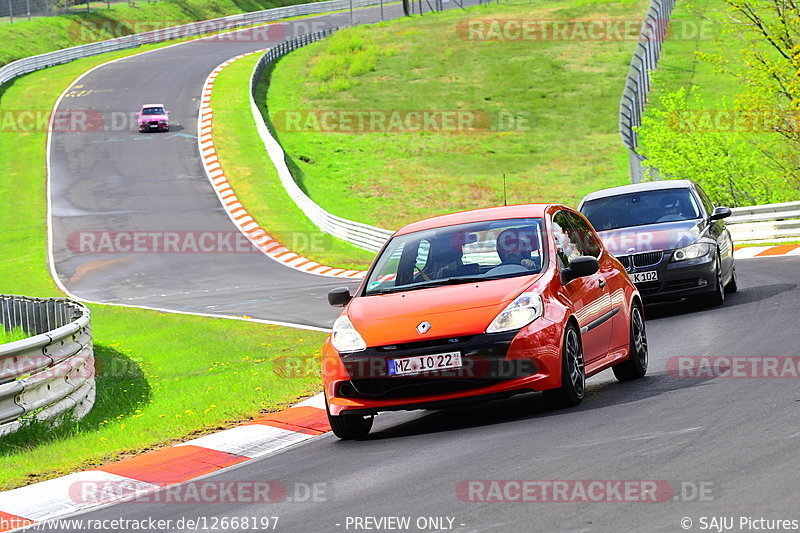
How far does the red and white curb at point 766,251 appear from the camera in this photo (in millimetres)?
23686

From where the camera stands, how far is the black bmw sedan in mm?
15000

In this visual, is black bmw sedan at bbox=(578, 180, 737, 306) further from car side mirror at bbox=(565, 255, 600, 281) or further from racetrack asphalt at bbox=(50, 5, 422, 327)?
car side mirror at bbox=(565, 255, 600, 281)

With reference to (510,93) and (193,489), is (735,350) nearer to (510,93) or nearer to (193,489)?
(193,489)

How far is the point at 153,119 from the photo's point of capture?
52.3m

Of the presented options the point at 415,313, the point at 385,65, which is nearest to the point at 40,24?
the point at 385,65

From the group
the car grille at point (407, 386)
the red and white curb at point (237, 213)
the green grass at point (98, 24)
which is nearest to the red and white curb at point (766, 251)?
the red and white curb at point (237, 213)

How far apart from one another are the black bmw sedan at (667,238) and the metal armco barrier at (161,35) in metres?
51.6

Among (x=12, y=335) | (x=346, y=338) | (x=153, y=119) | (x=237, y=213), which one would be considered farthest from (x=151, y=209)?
(x=346, y=338)

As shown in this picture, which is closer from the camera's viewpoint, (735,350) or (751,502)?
(751,502)

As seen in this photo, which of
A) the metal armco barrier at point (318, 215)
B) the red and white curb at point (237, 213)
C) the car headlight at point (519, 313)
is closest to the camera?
the car headlight at point (519, 313)

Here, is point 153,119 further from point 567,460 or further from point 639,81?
point 567,460

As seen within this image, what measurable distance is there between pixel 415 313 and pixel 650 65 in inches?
1696

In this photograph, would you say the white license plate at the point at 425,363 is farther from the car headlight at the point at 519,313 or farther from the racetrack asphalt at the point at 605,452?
the racetrack asphalt at the point at 605,452

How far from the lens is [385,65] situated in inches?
2756
